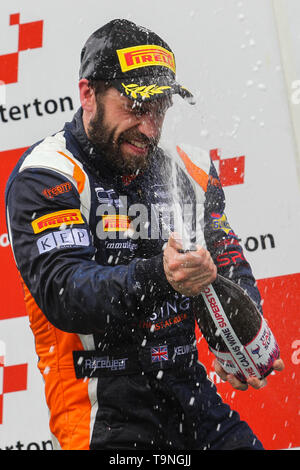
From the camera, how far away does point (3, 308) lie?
2607mm

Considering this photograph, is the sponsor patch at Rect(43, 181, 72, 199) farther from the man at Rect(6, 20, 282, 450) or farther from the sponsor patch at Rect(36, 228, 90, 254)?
the sponsor patch at Rect(36, 228, 90, 254)

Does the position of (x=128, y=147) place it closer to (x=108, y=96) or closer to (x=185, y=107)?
(x=108, y=96)

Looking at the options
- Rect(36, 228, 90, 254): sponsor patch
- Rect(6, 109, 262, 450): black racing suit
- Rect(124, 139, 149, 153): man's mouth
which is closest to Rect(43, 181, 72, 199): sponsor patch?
Rect(6, 109, 262, 450): black racing suit

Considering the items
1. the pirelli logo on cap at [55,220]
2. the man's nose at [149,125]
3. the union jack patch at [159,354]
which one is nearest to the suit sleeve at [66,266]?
the pirelli logo on cap at [55,220]

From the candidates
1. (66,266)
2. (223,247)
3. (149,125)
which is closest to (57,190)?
(66,266)

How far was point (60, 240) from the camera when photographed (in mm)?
1605

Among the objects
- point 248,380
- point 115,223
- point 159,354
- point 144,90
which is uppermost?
point 144,90

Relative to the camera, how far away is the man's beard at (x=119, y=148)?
1.84 meters

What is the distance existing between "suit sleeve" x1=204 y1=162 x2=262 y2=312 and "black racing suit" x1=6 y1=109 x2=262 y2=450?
18 centimetres

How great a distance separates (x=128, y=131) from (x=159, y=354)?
0.60 m

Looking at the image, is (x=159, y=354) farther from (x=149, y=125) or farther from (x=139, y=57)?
(x=139, y=57)

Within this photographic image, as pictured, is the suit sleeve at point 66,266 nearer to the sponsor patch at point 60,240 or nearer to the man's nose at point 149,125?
the sponsor patch at point 60,240

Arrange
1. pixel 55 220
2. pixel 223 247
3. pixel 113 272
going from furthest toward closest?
pixel 223 247 → pixel 55 220 → pixel 113 272

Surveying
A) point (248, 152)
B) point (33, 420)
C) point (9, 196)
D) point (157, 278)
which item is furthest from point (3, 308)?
point (157, 278)
